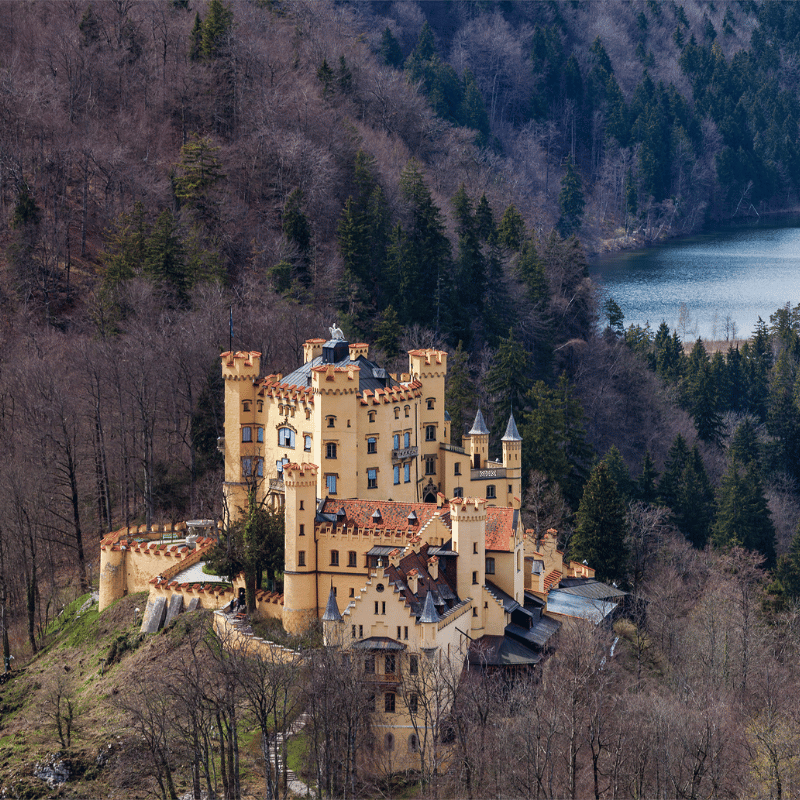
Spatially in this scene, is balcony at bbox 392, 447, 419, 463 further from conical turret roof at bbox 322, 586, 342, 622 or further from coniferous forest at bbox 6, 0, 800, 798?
conical turret roof at bbox 322, 586, 342, 622

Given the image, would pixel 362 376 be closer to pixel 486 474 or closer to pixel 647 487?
pixel 486 474

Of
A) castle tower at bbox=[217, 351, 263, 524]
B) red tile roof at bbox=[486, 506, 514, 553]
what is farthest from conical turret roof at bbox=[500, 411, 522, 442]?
castle tower at bbox=[217, 351, 263, 524]

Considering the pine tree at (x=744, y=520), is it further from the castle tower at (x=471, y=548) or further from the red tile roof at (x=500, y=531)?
the castle tower at (x=471, y=548)

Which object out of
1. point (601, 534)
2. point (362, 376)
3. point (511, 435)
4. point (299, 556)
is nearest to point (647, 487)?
point (601, 534)

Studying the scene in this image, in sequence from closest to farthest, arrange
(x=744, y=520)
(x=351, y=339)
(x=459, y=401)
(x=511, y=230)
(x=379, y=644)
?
(x=379, y=644)
(x=459, y=401)
(x=744, y=520)
(x=351, y=339)
(x=511, y=230)

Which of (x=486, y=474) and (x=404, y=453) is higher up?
(x=404, y=453)

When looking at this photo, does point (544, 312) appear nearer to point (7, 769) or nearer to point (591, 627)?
point (591, 627)

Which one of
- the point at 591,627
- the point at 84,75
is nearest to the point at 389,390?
the point at 591,627
